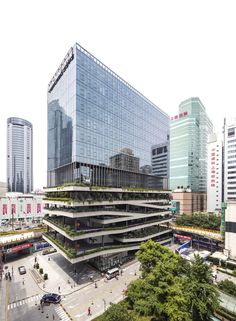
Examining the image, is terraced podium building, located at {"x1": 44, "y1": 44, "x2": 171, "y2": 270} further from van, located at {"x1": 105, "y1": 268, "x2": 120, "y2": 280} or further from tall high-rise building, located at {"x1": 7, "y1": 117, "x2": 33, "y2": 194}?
tall high-rise building, located at {"x1": 7, "y1": 117, "x2": 33, "y2": 194}

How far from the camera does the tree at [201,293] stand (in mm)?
19750

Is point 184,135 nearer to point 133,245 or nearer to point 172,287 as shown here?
point 133,245

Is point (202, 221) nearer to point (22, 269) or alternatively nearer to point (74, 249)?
Result: point (74, 249)

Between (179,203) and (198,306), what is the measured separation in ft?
244

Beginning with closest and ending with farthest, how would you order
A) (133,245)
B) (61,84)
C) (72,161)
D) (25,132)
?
Result: (72,161) → (133,245) → (61,84) → (25,132)

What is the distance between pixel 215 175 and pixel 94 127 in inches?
3297

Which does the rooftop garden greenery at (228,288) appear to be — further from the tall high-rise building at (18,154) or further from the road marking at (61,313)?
the tall high-rise building at (18,154)

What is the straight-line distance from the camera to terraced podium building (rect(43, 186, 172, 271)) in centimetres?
3538

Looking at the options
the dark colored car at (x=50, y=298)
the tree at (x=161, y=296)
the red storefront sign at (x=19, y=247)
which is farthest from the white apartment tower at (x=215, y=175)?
the dark colored car at (x=50, y=298)

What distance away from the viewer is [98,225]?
42531 mm

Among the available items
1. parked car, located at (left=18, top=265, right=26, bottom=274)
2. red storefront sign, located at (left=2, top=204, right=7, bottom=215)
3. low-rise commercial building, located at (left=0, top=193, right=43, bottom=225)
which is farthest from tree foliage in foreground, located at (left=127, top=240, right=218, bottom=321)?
red storefront sign, located at (left=2, top=204, right=7, bottom=215)

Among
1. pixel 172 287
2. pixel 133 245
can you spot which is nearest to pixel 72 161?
pixel 133 245

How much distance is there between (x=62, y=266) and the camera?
41250 mm

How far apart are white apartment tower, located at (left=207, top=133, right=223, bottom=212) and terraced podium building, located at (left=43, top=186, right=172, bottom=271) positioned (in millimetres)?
58363
